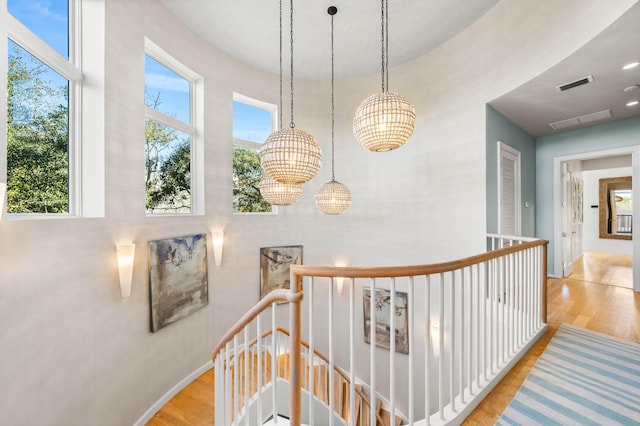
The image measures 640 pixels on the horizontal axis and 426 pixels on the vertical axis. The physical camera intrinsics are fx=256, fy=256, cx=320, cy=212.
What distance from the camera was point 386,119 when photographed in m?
1.93

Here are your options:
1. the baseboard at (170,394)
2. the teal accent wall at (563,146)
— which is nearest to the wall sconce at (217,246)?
the baseboard at (170,394)

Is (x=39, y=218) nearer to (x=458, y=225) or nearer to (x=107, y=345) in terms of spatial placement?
(x=107, y=345)

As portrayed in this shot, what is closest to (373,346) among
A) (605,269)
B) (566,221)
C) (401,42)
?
(401,42)

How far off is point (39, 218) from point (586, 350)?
14.8 ft

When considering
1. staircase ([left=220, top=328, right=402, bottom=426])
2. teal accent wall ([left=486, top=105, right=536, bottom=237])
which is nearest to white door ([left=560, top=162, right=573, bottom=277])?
teal accent wall ([left=486, top=105, right=536, bottom=237])

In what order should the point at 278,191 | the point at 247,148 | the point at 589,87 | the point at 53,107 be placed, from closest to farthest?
the point at 53,107 < the point at 278,191 < the point at 589,87 < the point at 247,148

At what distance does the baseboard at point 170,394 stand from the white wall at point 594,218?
34.4 feet

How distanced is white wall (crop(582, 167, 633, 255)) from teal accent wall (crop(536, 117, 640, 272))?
4.10 metres

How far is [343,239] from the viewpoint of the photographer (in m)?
4.76

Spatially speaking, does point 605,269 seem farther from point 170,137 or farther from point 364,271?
point 170,137

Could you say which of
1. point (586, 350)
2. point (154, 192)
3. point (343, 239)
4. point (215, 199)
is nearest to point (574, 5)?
point (586, 350)

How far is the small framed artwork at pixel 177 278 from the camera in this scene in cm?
276

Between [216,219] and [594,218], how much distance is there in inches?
412

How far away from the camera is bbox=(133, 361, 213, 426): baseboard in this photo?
2.64 m
